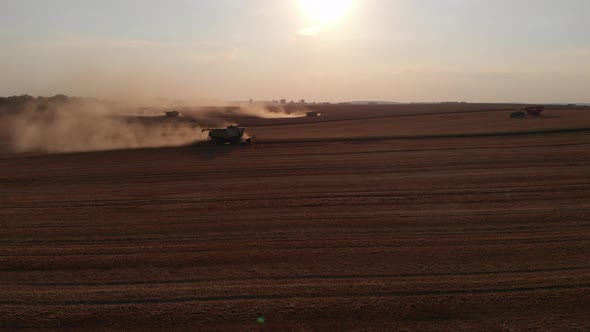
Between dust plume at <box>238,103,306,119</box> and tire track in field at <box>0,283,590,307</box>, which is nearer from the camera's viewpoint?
tire track in field at <box>0,283,590,307</box>

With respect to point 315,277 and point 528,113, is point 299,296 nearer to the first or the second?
point 315,277

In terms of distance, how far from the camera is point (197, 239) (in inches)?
389

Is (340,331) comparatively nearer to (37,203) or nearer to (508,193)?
(508,193)

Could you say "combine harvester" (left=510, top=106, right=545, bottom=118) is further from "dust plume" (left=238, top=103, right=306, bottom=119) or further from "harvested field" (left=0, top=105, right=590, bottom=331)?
"dust plume" (left=238, top=103, right=306, bottom=119)

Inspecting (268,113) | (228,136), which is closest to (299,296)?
(228,136)

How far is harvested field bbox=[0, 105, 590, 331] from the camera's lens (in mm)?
6496

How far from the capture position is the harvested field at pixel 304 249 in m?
6.50

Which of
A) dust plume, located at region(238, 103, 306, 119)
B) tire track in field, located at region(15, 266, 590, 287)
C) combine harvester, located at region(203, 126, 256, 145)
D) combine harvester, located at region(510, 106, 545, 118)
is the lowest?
tire track in field, located at region(15, 266, 590, 287)

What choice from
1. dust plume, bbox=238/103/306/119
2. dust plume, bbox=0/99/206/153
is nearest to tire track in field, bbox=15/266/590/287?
dust plume, bbox=0/99/206/153

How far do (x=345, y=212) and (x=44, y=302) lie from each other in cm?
785

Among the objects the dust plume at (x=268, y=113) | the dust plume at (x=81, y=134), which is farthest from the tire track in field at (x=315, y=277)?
the dust plume at (x=268, y=113)

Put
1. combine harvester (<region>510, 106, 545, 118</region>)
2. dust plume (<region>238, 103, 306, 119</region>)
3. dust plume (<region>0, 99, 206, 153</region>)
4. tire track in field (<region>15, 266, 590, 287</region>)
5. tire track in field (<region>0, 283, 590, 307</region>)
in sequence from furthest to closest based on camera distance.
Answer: dust plume (<region>238, 103, 306, 119</region>) → combine harvester (<region>510, 106, 545, 118</region>) → dust plume (<region>0, 99, 206, 153</region>) → tire track in field (<region>15, 266, 590, 287</region>) → tire track in field (<region>0, 283, 590, 307</region>)

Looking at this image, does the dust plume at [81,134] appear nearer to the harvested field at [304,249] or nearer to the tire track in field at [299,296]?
the harvested field at [304,249]

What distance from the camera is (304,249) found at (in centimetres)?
904
